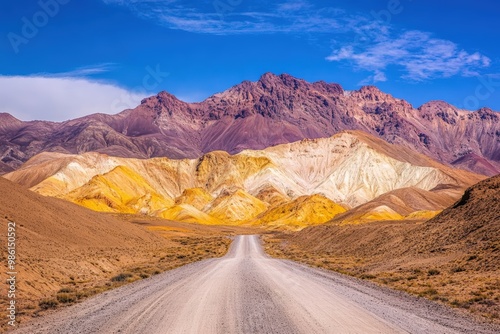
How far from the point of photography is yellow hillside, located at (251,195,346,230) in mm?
136375

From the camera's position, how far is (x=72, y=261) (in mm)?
29766

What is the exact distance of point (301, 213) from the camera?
140750 mm

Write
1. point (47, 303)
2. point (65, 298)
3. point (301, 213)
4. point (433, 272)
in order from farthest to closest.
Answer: point (301, 213) → point (433, 272) → point (65, 298) → point (47, 303)

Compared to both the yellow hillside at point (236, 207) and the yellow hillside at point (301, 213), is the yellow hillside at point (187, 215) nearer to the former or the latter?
the yellow hillside at point (236, 207)

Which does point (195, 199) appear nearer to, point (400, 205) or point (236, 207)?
point (236, 207)

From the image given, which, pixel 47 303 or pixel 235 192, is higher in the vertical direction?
pixel 235 192

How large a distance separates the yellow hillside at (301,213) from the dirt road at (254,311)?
109 m

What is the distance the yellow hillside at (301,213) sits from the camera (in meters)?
136

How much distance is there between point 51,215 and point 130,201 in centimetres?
11129

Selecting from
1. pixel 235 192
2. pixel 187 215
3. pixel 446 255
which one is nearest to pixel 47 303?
pixel 446 255

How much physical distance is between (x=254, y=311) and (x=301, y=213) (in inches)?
4980

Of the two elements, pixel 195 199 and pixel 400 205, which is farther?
pixel 195 199

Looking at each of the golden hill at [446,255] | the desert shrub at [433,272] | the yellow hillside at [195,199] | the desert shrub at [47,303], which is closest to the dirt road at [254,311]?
the desert shrub at [47,303]

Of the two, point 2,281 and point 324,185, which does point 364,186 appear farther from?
A: point 2,281
